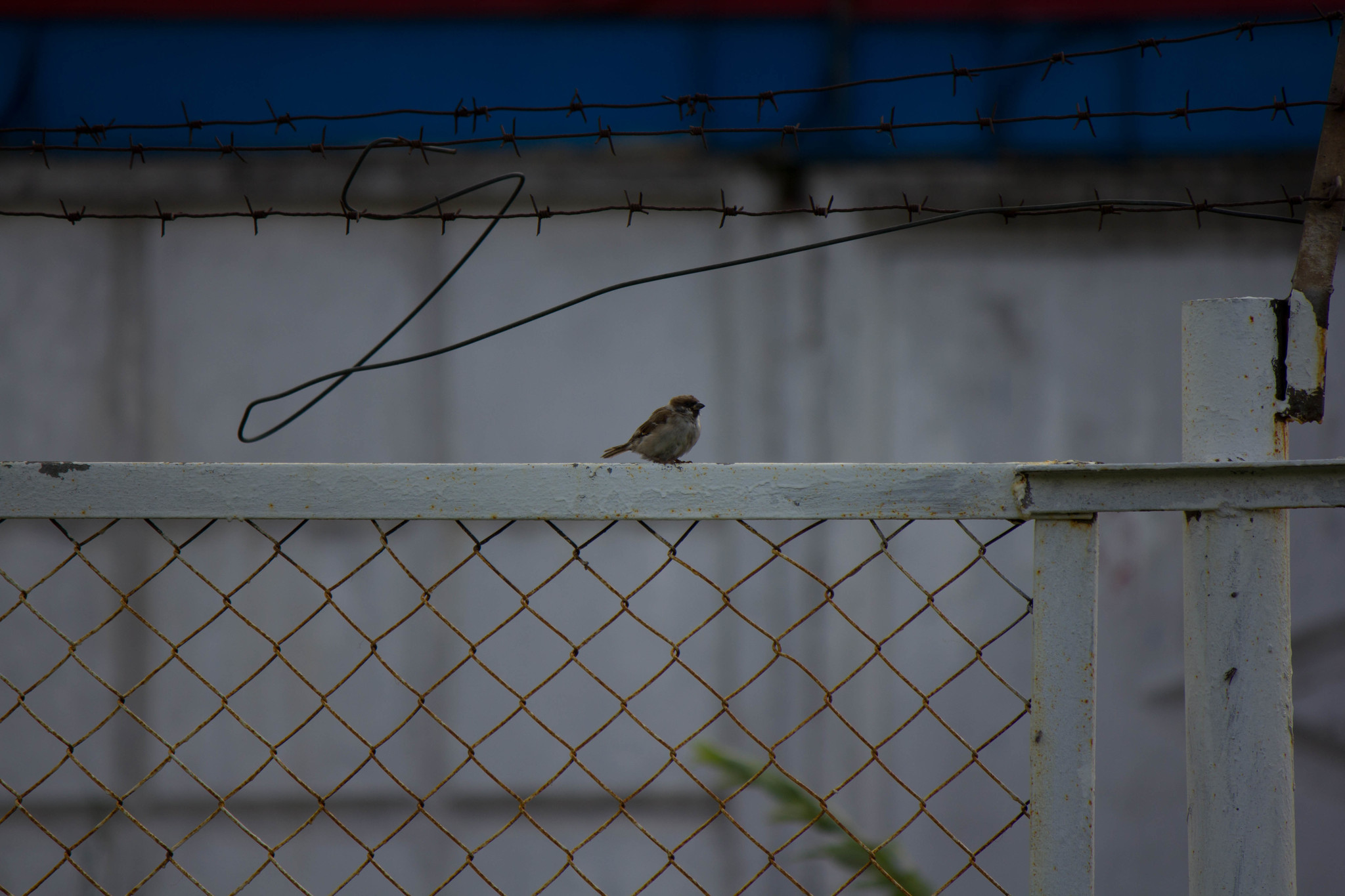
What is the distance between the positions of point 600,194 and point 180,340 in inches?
84.6

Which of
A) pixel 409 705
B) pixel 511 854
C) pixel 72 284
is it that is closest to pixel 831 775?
pixel 511 854

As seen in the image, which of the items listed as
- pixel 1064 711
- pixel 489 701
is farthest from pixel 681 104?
pixel 489 701

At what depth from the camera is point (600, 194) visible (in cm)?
416

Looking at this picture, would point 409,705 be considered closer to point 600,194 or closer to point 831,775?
point 831,775

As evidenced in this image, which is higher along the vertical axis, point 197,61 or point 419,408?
point 197,61

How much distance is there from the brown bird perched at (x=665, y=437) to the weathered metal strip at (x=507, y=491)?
70.9 inches

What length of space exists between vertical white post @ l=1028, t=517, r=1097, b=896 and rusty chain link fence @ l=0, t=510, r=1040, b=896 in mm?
2856

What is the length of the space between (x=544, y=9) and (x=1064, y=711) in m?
4.01

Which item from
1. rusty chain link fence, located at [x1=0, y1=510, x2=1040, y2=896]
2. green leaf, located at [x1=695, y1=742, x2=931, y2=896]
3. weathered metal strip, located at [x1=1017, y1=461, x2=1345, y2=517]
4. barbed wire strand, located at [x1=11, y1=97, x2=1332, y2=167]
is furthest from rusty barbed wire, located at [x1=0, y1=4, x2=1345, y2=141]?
rusty chain link fence, located at [x1=0, y1=510, x2=1040, y2=896]

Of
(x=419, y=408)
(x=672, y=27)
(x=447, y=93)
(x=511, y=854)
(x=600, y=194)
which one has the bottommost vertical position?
(x=511, y=854)

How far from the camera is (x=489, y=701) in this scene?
14.1 feet

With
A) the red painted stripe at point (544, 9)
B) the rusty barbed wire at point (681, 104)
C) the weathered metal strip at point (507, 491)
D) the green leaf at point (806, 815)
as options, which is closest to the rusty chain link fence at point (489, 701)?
the green leaf at point (806, 815)

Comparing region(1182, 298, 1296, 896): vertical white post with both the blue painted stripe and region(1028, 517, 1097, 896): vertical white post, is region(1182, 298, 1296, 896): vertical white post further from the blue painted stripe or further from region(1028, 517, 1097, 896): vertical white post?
the blue painted stripe

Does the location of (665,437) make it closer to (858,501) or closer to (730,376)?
(730,376)
